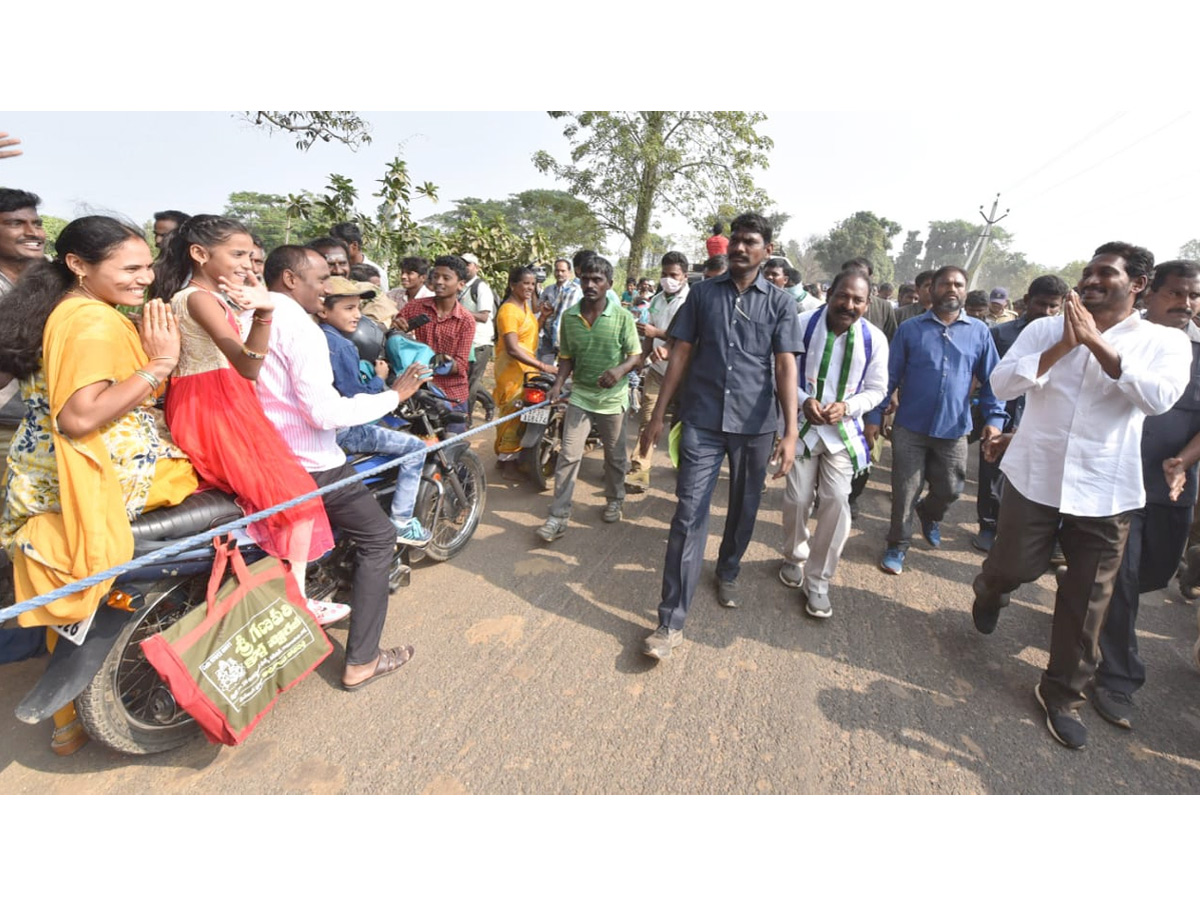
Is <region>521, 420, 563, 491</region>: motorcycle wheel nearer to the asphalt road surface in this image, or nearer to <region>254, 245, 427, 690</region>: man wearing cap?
the asphalt road surface

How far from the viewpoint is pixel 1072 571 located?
8.20ft

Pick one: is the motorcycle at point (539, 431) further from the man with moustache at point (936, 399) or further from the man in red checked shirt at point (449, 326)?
the man with moustache at point (936, 399)

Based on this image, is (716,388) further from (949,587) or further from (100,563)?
(100,563)

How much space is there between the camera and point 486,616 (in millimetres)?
3066

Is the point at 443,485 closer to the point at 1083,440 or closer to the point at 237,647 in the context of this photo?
the point at 237,647

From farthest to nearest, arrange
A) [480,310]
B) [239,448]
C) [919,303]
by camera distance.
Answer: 1. [919,303]
2. [480,310]
3. [239,448]

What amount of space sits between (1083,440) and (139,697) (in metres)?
4.05

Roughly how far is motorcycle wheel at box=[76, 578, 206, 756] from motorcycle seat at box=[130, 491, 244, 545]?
0.78 feet

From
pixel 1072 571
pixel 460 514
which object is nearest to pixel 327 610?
pixel 460 514

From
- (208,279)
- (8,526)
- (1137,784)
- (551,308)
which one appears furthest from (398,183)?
(1137,784)

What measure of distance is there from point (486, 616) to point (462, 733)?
84cm

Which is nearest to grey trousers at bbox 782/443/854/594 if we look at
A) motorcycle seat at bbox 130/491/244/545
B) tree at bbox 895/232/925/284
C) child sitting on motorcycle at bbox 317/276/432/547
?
child sitting on motorcycle at bbox 317/276/432/547

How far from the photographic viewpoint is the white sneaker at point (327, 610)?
2.57 metres

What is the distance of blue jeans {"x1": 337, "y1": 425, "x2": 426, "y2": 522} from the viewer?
293 cm
